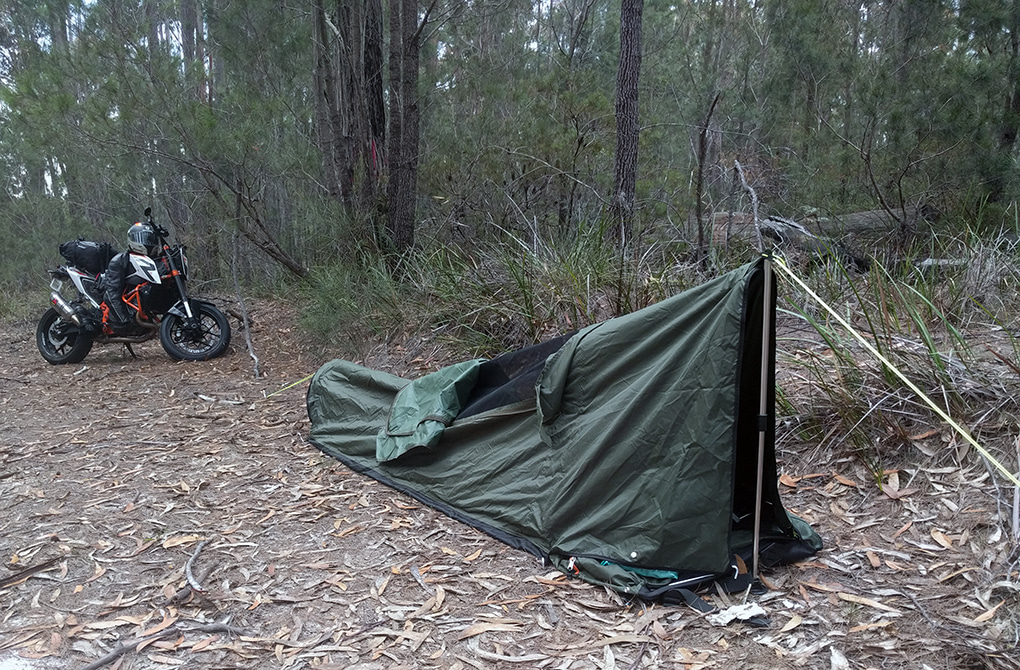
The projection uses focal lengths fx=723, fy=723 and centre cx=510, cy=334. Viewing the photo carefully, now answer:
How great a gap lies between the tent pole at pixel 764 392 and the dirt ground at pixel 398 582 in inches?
8.8

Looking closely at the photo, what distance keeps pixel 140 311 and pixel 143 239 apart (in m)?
0.65

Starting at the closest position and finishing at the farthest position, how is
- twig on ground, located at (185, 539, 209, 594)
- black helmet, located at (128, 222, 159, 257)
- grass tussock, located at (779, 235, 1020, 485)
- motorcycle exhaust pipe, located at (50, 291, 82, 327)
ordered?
1. twig on ground, located at (185, 539, 209, 594)
2. grass tussock, located at (779, 235, 1020, 485)
3. black helmet, located at (128, 222, 159, 257)
4. motorcycle exhaust pipe, located at (50, 291, 82, 327)

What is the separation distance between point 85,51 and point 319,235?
8.74ft

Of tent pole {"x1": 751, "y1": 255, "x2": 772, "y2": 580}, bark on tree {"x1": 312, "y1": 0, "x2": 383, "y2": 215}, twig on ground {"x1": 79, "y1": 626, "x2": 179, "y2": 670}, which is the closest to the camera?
twig on ground {"x1": 79, "y1": 626, "x2": 179, "y2": 670}

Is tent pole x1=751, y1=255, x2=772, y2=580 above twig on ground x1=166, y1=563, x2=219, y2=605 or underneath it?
above

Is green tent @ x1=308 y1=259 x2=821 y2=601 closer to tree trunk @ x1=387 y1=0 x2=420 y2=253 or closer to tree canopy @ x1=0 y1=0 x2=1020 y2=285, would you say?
tree canopy @ x1=0 y1=0 x2=1020 y2=285

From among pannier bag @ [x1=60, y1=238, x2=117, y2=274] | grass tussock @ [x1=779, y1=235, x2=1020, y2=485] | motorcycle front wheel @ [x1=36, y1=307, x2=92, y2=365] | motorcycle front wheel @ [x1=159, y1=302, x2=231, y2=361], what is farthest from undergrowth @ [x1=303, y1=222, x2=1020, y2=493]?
motorcycle front wheel @ [x1=36, y1=307, x2=92, y2=365]

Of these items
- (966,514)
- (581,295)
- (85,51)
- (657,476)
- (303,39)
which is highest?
(303,39)

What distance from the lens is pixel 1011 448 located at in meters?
2.93

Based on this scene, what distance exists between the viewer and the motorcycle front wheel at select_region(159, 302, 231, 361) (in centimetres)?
661

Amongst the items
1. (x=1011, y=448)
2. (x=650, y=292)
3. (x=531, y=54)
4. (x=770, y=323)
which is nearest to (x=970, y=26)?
(x=650, y=292)

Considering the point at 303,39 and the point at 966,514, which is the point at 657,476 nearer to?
the point at 966,514

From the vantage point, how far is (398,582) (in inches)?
110

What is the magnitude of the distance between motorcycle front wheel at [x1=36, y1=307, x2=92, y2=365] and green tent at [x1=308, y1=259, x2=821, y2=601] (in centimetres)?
503
